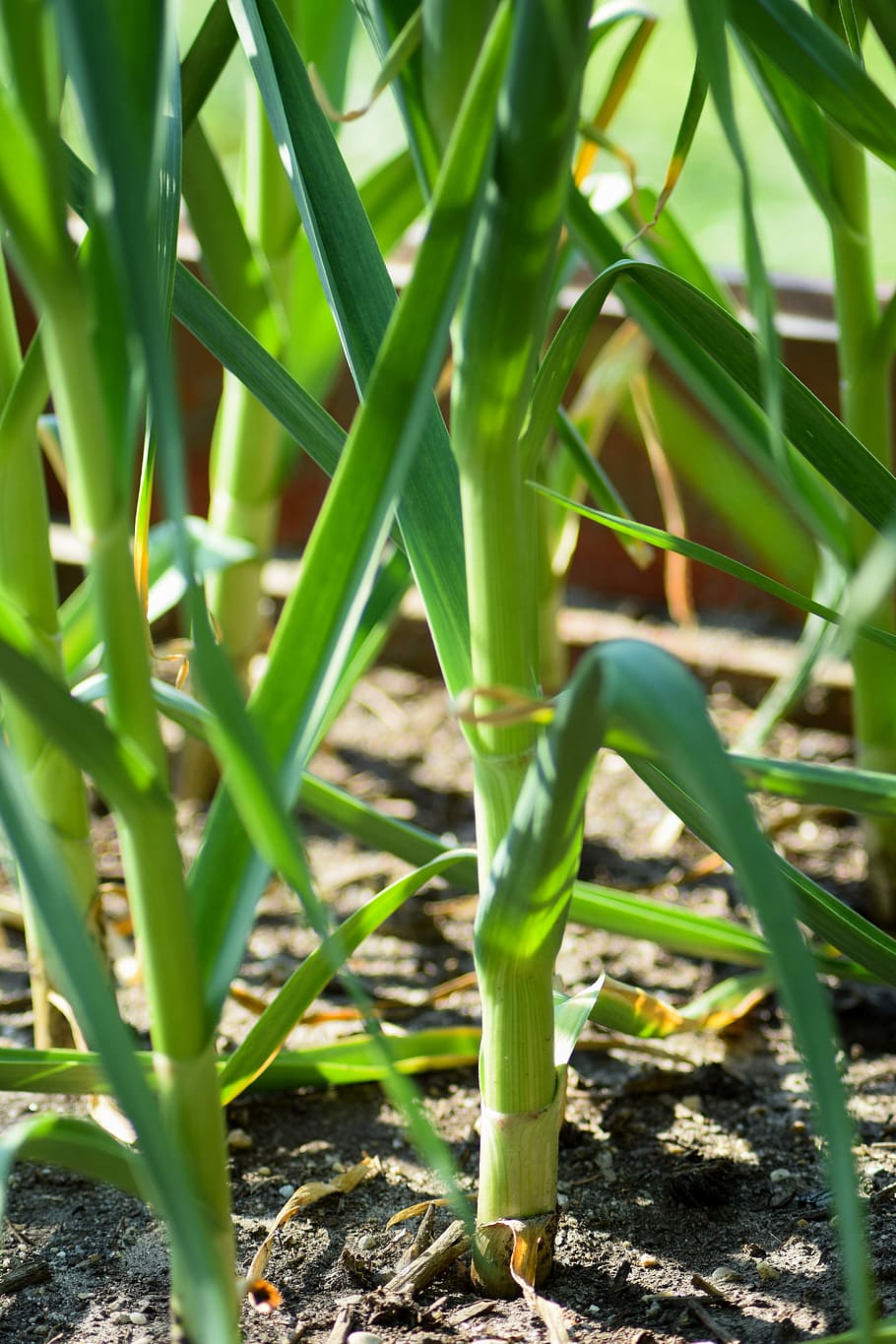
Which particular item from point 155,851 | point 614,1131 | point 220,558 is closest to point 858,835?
point 614,1131

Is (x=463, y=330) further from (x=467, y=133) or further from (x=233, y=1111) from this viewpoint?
(x=233, y=1111)

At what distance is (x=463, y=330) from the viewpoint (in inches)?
15.4

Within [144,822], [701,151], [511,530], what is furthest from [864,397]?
[701,151]

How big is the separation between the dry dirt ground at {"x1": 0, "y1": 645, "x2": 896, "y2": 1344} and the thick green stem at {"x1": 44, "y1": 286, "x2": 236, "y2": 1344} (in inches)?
5.9

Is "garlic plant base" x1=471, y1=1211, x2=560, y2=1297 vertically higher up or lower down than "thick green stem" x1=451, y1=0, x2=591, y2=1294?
lower down

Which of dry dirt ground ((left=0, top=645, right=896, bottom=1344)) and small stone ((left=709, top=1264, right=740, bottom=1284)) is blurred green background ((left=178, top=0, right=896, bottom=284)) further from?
small stone ((left=709, top=1264, right=740, bottom=1284))

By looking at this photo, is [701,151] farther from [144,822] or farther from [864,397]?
[144,822]

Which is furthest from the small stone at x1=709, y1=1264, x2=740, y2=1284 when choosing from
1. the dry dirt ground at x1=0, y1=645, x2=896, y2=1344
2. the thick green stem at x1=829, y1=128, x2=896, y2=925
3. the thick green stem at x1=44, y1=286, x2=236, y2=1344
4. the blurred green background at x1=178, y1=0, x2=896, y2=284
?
the blurred green background at x1=178, y1=0, x2=896, y2=284

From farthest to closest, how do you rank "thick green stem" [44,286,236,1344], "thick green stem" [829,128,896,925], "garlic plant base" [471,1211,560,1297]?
"thick green stem" [829,128,896,925] < "garlic plant base" [471,1211,560,1297] < "thick green stem" [44,286,236,1344]

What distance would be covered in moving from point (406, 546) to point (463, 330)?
3.8 inches

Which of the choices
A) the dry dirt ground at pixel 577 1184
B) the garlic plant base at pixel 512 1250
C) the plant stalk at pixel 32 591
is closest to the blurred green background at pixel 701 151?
the dry dirt ground at pixel 577 1184

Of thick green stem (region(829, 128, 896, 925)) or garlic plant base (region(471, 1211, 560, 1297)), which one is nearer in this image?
garlic plant base (region(471, 1211, 560, 1297))

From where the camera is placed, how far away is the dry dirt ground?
514mm

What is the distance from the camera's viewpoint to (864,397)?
2.47ft
